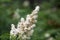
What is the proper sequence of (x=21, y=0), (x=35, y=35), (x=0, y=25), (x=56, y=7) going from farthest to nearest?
(x=21, y=0)
(x=56, y=7)
(x=0, y=25)
(x=35, y=35)

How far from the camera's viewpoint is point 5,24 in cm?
405

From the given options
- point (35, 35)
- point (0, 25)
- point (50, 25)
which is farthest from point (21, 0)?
point (35, 35)

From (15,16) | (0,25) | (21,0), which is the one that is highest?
(21,0)

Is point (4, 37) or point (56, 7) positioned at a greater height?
point (56, 7)

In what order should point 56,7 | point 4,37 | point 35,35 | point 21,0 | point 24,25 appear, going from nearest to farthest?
point 24,25
point 4,37
point 35,35
point 56,7
point 21,0

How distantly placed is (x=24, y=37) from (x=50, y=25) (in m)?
2.58

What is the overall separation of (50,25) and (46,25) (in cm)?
10

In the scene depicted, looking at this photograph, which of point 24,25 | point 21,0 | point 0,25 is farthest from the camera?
point 21,0

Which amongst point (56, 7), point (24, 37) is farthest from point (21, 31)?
point (56, 7)

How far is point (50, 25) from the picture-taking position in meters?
4.60

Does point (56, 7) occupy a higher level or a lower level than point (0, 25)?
higher

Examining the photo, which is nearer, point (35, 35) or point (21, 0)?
point (35, 35)

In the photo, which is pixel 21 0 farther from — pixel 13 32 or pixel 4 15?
pixel 13 32

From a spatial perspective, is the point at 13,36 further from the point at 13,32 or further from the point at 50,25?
the point at 50,25
